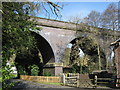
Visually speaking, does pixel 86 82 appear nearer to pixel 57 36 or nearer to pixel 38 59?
pixel 57 36

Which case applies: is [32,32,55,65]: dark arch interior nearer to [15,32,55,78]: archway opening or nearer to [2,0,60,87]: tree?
[15,32,55,78]: archway opening

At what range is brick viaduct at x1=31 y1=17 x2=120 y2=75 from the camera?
23.9 meters

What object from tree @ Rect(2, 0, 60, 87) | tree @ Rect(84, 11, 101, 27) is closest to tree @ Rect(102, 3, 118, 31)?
tree @ Rect(84, 11, 101, 27)

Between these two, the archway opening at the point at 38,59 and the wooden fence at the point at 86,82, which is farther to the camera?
the archway opening at the point at 38,59

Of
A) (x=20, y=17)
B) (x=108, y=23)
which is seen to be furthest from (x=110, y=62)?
(x=20, y=17)

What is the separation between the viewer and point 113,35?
2738 cm

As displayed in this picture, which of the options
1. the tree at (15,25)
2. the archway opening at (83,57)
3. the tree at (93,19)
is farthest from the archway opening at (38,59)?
the tree at (15,25)

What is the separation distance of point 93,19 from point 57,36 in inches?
235

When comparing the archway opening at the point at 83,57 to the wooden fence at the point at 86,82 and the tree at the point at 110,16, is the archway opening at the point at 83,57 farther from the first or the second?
the wooden fence at the point at 86,82

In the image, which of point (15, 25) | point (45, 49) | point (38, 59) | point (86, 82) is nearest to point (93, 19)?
point (45, 49)

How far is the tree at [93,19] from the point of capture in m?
24.4

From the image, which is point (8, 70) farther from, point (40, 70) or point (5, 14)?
point (40, 70)

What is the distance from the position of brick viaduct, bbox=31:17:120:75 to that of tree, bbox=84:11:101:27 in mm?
914

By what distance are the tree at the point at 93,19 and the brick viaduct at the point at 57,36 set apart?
3.00ft
